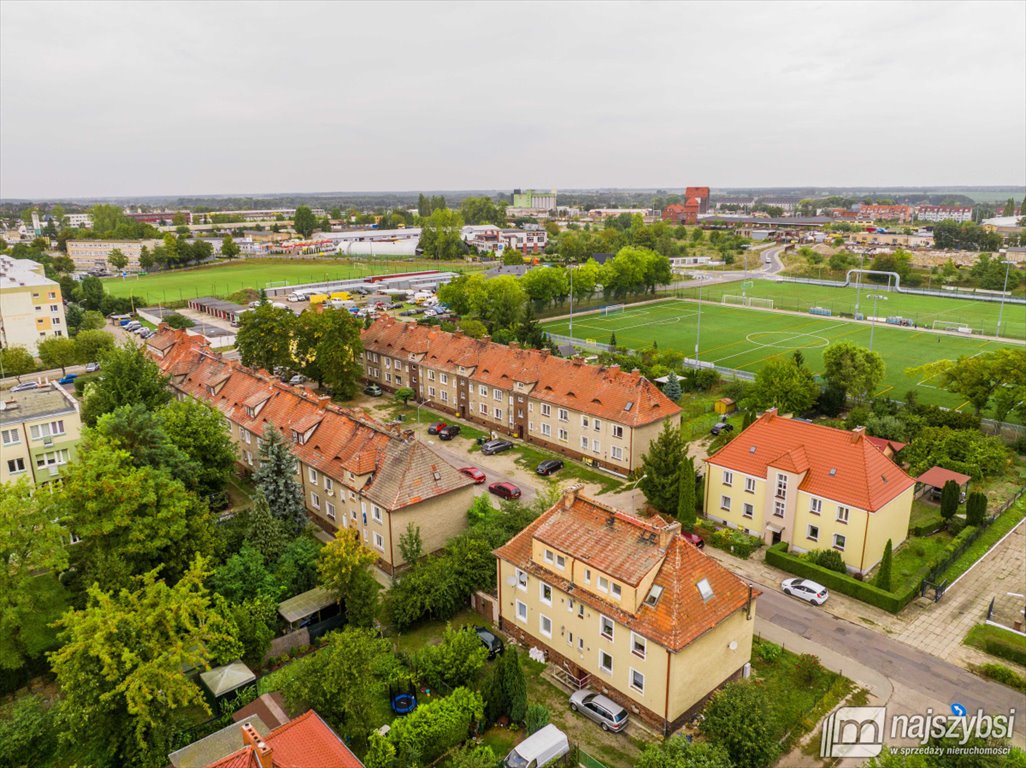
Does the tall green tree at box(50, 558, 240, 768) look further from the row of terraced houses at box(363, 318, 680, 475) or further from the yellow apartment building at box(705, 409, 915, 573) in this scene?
the row of terraced houses at box(363, 318, 680, 475)

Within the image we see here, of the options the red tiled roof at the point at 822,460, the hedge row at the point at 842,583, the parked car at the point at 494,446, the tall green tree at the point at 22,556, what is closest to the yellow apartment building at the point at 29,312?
the parked car at the point at 494,446

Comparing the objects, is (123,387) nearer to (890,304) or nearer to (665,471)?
(665,471)

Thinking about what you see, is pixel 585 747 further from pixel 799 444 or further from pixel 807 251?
pixel 807 251

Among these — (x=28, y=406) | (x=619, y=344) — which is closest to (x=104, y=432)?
(x=28, y=406)

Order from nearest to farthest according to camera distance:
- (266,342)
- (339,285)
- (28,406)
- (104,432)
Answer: (104,432)
(28,406)
(266,342)
(339,285)

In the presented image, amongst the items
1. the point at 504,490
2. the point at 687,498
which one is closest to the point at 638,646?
the point at 687,498

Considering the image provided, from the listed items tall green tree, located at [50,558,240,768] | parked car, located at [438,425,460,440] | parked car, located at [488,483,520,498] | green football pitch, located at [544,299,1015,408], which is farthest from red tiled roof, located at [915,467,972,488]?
tall green tree, located at [50,558,240,768]


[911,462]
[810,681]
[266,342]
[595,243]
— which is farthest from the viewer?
[595,243]
